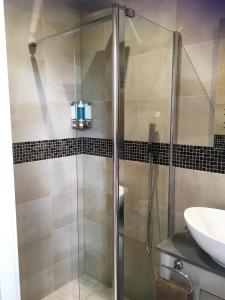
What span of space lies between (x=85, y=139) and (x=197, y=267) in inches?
51.8

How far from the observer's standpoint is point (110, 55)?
150 centimetres

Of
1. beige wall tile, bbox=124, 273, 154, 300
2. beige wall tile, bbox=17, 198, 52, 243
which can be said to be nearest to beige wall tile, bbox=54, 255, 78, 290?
beige wall tile, bbox=17, 198, 52, 243

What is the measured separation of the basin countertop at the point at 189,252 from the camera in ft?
→ 3.88

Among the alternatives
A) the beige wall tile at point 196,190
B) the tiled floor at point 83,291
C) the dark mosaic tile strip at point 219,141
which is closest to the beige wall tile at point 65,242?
the tiled floor at point 83,291

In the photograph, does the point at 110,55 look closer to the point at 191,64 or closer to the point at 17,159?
the point at 191,64

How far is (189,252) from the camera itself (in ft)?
4.32

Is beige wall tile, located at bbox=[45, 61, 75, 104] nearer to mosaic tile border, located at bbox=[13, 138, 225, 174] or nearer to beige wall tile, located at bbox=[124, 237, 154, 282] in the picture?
mosaic tile border, located at bbox=[13, 138, 225, 174]

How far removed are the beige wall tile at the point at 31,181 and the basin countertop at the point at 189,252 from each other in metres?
1.07

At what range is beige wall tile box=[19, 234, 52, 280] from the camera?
1931 mm

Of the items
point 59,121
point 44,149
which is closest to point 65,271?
point 44,149

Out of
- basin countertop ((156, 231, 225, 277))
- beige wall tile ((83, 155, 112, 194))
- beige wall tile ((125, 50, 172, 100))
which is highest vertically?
beige wall tile ((125, 50, 172, 100))

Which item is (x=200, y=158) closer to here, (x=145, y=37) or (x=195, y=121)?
(x=195, y=121)

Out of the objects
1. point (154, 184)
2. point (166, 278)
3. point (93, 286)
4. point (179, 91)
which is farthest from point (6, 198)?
point (93, 286)

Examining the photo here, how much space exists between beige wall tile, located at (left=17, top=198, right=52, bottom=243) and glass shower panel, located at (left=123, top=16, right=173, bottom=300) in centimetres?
74
